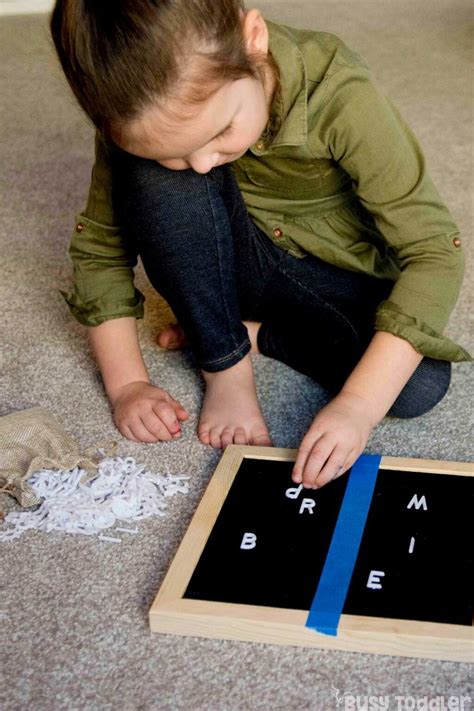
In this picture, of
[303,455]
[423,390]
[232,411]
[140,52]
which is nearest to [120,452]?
[232,411]

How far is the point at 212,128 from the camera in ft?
2.74

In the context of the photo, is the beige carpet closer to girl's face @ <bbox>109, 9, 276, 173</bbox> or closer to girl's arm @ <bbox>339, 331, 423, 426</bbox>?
girl's arm @ <bbox>339, 331, 423, 426</bbox>

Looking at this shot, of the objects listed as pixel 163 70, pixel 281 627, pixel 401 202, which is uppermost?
A: pixel 163 70

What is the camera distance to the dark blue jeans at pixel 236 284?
1003 mm

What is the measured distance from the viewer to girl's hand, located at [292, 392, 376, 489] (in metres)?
0.89

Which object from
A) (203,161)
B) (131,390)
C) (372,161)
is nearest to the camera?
(203,161)

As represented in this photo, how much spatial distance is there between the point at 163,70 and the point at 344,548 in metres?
0.43

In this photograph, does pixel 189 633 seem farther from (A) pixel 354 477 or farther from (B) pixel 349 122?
(B) pixel 349 122

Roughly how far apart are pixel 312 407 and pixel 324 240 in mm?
193

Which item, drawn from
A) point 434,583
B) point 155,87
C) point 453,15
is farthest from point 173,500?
point 453,15

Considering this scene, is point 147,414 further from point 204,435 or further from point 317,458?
point 317,458

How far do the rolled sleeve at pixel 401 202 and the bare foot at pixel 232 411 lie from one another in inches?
6.9

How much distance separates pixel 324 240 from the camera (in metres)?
Answer: 1.09

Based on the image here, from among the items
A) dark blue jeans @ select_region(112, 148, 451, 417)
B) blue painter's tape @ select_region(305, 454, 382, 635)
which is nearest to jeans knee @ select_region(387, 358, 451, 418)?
dark blue jeans @ select_region(112, 148, 451, 417)
